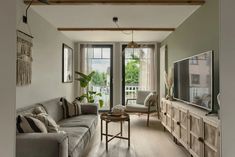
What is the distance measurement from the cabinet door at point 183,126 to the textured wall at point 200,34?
2.02ft

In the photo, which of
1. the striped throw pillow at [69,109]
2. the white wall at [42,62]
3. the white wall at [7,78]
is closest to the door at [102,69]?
the white wall at [42,62]

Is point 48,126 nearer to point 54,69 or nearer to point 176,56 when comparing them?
point 54,69

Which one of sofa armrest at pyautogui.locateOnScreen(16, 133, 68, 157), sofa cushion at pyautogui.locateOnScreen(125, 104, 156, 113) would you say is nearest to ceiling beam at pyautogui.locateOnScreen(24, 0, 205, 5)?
sofa armrest at pyautogui.locateOnScreen(16, 133, 68, 157)

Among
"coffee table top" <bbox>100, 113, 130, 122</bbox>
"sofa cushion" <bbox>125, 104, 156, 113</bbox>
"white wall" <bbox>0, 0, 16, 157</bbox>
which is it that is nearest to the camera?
"white wall" <bbox>0, 0, 16, 157</bbox>

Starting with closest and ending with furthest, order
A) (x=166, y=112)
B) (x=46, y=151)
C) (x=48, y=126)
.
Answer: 1. (x=46, y=151)
2. (x=48, y=126)
3. (x=166, y=112)

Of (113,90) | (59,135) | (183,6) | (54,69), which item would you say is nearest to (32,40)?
(54,69)

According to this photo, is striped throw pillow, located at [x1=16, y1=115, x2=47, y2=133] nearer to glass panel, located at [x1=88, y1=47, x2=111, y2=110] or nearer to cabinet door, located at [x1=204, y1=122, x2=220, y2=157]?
cabinet door, located at [x1=204, y1=122, x2=220, y2=157]

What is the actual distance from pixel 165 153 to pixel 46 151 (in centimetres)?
210

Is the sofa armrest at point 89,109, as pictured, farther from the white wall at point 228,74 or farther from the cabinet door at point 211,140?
the white wall at point 228,74

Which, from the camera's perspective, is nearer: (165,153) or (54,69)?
(165,153)

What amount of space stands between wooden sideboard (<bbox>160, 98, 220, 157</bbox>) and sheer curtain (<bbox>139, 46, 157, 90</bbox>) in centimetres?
302

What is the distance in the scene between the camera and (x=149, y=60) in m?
7.29

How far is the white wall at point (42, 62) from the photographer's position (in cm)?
346

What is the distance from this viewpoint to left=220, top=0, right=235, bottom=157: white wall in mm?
1028
